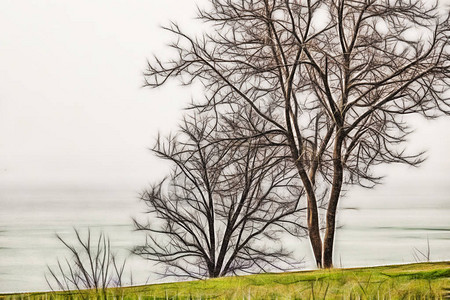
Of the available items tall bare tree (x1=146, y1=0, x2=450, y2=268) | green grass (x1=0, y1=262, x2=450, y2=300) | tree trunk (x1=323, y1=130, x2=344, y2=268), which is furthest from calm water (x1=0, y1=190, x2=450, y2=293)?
green grass (x1=0, y1=262, x2=450, y2=300)

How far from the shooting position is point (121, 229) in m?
4.79

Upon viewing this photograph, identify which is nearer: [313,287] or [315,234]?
[313,287]

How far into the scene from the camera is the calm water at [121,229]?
461 centimetres

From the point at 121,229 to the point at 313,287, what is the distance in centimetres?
187

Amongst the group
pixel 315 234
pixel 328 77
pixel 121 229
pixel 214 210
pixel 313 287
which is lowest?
pixel 313 287

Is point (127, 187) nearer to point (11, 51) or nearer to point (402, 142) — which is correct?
point (11, 51)

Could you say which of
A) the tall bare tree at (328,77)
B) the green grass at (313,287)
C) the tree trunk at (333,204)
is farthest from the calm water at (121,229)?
the green grass at (313,287)

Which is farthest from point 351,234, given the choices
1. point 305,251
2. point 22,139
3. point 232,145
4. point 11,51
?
point 11,51

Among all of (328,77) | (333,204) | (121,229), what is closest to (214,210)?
(121,229)

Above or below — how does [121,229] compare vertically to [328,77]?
below

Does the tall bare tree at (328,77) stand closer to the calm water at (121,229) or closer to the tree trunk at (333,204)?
the tree trunk at (333,204)

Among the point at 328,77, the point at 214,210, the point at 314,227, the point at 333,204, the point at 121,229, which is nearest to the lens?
the point at 333,204

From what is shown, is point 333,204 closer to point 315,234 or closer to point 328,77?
Answer: point 315,234

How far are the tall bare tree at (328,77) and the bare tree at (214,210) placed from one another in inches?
9.7
